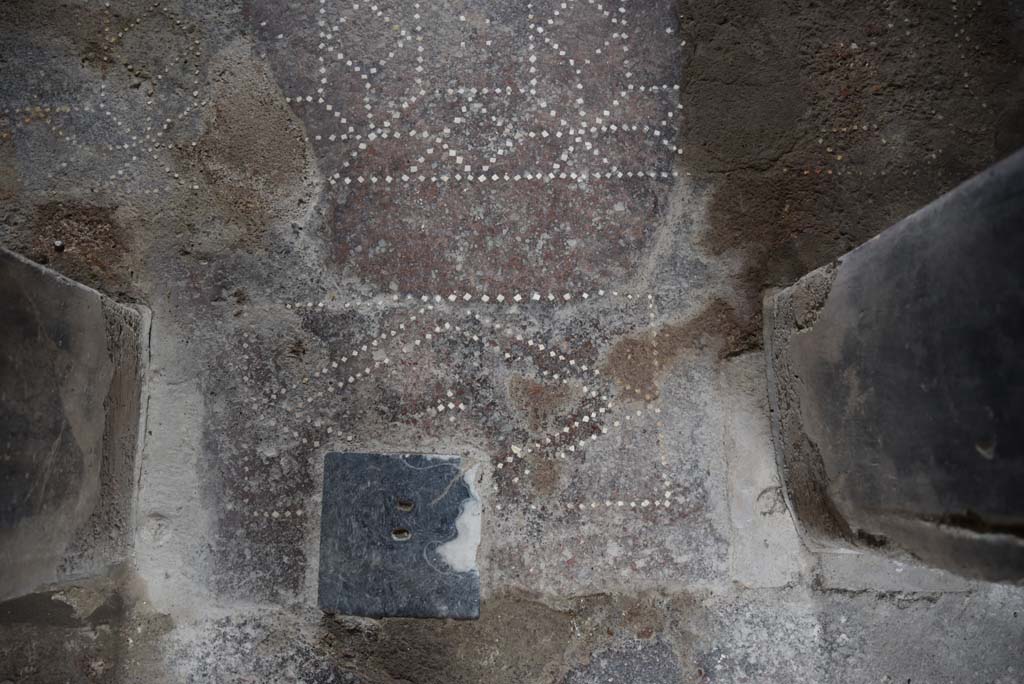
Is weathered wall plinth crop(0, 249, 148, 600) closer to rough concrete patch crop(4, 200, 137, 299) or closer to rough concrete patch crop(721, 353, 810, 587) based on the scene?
rough concrete patch crop(4, 200, 137, 299)

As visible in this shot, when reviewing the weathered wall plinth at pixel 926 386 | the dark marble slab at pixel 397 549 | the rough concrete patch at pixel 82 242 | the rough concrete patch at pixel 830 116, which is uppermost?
the rough concrete patch at pixel 830 116

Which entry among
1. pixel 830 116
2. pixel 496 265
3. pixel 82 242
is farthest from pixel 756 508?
pixel 82 242

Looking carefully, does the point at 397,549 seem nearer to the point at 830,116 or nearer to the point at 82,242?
the point at 82,242

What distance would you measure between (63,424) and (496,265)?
135cm

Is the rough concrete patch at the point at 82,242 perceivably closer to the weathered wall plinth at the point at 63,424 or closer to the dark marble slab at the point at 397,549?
the weathered wall plinth at the point at 63,424

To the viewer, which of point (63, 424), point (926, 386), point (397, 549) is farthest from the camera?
point (397, 549)

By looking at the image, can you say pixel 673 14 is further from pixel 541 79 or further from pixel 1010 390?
pixel 1010 390

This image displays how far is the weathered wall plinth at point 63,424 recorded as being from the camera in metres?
1.77

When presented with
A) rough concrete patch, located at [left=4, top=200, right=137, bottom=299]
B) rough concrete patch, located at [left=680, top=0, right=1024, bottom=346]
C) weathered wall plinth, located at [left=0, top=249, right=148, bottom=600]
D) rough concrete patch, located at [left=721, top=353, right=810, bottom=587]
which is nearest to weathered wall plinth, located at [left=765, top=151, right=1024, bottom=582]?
rough concrete patch, located at [left=721, top=353, right=810, bottom=587]

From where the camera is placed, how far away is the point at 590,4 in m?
2.41

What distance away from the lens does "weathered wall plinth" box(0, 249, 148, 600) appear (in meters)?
1.77

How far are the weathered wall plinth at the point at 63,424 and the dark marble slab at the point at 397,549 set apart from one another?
68 centimetres

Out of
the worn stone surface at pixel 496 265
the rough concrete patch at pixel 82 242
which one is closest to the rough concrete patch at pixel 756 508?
the worn stone surface at pixel 496 265

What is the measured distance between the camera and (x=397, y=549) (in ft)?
7.49
